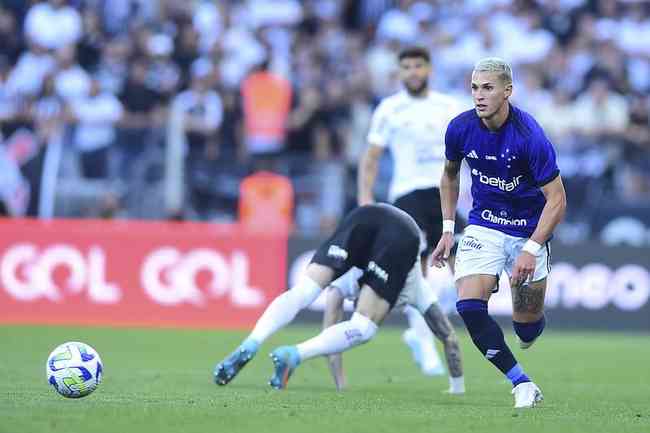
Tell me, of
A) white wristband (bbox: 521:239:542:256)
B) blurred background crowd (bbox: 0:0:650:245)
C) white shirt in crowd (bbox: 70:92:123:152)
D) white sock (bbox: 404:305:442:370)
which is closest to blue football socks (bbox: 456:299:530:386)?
white wristband (bbox: 521:239:542:256)

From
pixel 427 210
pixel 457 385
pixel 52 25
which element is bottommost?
pixel 457 385

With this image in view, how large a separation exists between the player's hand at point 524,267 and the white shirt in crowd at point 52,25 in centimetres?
1311

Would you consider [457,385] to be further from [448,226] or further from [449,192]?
[449,192]

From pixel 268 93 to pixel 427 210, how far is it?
7843mm

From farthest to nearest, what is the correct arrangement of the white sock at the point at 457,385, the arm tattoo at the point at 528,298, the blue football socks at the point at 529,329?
the white sock at the point at 457,385 → the blue football socks at the point at 529,329 → the arm tattoo at the point at 528,298

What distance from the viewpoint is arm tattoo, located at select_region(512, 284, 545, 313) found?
29.8 feet

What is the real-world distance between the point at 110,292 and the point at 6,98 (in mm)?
3213

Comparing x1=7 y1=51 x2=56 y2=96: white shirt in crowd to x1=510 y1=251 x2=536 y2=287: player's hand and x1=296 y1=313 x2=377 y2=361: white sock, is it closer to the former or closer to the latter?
x1=296 y1=313 x2=377 y2=361: white sock

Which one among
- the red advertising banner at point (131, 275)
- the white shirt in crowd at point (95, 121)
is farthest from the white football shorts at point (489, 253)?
the white shirt in crowd at point (95, 121)

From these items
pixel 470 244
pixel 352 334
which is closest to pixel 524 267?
pixel 470 244

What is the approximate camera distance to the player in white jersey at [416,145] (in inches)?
464

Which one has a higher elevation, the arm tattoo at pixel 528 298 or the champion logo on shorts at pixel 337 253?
the champion logo on shorts at pixel 337 253

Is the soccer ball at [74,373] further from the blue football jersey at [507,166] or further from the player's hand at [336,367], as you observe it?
the blue football jersey at [507,166]

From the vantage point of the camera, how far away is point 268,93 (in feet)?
63.3
